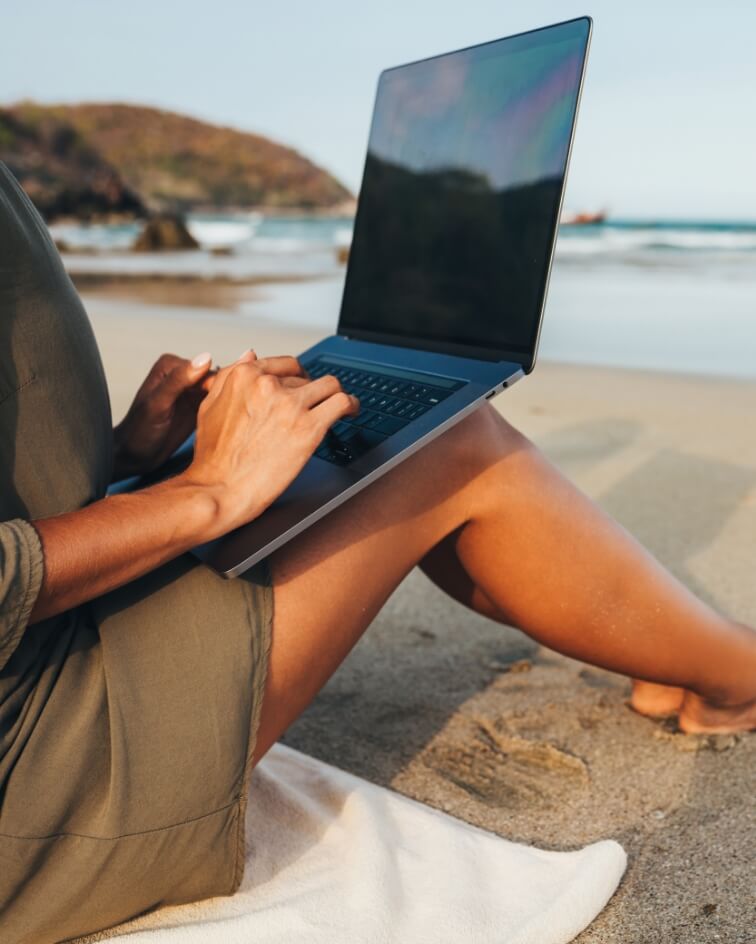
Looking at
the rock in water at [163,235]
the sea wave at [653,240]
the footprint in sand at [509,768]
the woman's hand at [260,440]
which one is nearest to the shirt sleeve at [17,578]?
the woman's hand at [260,440]

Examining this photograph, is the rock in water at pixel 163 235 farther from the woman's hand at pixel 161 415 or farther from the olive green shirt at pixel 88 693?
the olive green shirt at pixel 88 693

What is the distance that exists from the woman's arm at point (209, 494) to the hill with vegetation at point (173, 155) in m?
41.0

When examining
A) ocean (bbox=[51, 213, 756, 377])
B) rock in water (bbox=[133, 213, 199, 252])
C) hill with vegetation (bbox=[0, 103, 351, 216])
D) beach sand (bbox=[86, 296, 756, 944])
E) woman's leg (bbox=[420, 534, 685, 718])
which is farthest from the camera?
hill with vegetation (bbox=[0, 103, 351, 216])

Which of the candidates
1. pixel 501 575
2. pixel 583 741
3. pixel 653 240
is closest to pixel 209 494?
pixel 501 575

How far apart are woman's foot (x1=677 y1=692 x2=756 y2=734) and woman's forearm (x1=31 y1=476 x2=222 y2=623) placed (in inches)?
41.7

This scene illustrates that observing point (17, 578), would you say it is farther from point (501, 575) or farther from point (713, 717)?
point (713, 717)

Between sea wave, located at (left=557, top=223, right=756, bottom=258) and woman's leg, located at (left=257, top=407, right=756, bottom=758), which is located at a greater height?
sea wave, located at (left=557, top=223, right=756, bottom=258)

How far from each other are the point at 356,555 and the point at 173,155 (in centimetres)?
5199

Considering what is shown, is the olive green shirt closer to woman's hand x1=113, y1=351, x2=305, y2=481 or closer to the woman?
the woman

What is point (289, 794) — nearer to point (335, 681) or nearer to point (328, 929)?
point (328, 929)

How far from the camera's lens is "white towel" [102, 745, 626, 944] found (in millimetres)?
1240

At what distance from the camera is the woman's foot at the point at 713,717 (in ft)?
5.65

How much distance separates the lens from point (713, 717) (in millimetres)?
1742

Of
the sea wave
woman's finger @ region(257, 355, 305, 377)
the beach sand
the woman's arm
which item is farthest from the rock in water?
the woman's arm
